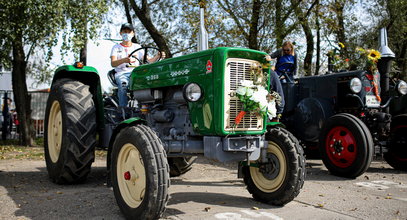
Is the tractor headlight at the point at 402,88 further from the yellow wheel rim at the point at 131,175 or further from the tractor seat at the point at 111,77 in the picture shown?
the yellow wheel rim at the point at 131,175

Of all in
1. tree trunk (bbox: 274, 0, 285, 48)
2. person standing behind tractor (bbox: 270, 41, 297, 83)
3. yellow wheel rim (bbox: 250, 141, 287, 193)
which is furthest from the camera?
tree trunk (bbox: 274, 0, 285, 48)

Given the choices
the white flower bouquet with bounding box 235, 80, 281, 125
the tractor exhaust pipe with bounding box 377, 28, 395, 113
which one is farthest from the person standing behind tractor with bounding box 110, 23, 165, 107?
the tractor exhaust pipe with bounding box 377, 28, 395, 113

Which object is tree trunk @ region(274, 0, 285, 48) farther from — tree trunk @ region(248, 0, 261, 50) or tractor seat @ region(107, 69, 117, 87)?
tractor seat @ region(107, 69, 117, 87)

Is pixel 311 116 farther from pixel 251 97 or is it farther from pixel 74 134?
pixel 74 134

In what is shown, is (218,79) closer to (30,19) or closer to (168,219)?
(168,219)

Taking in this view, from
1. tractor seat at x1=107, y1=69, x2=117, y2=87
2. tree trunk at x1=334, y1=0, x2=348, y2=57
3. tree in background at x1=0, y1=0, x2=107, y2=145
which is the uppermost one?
tree trunk at x1=334, y1=0, x2=348, y2=57

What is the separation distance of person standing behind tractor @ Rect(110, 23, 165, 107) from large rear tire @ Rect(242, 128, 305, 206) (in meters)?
2.01

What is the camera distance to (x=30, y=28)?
35.8ft

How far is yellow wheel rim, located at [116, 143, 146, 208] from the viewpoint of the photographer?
375 cm

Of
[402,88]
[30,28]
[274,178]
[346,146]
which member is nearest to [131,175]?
[274,178]

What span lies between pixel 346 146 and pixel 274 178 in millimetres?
2518

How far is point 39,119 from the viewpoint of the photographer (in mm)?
17172

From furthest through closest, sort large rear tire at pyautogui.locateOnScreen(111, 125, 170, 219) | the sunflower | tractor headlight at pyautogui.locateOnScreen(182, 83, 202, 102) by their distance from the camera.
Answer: the sunflower, tractor headlight at pyautogui.locateOnScreen(182, 83, 202, 102), large rear tire at pyautogui.locateOnScreen(111, 125, 170, 219)

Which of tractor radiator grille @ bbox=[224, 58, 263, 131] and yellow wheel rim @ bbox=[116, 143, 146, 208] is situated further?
tractor radiator grille @ bbox=[224, 58, 263, 131]
